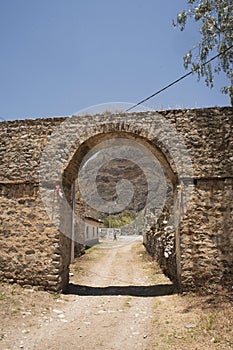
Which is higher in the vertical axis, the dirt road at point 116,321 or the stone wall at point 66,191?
the stone wall at point 66,191

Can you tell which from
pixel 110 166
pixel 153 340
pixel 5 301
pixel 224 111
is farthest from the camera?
pixel 110 166

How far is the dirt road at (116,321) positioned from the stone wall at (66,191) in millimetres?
672

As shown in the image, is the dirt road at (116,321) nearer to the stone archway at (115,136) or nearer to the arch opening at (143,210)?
the stone archway at (115,136)

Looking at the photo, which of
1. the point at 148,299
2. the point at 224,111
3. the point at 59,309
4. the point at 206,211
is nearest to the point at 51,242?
the point at 59,309

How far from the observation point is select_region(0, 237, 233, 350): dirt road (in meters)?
4.51

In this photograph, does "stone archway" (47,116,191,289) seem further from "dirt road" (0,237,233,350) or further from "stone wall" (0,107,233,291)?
"dirt road" (0,237,233,350)

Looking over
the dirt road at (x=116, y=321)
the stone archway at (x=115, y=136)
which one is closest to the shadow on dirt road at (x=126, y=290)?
the dirt road at (x=116, y=321)

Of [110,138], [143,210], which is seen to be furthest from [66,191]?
[143,210]

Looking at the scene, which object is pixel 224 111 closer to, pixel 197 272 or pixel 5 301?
pixel 197 272

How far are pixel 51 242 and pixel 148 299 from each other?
276cm

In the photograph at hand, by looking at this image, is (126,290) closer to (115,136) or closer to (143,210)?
(115,136)

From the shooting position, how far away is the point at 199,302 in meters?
6.48

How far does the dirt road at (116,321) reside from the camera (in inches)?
177

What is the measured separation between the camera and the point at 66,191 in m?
8.34
